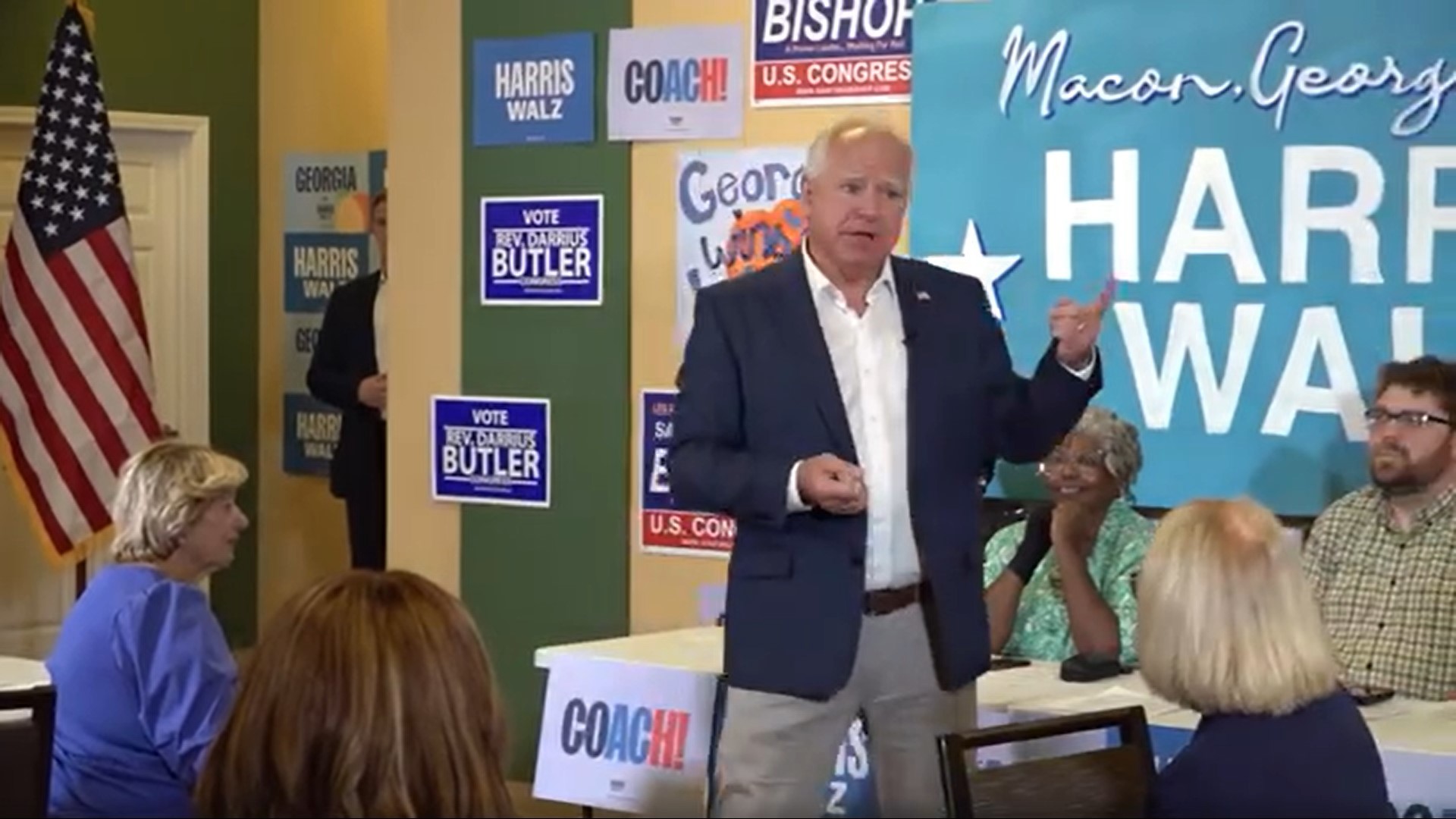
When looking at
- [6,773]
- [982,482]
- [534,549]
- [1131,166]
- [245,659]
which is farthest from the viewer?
[534,549]

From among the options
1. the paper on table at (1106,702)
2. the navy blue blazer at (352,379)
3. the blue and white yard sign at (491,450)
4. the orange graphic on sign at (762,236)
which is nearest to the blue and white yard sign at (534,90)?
the orange graphic on sign at (762,236)

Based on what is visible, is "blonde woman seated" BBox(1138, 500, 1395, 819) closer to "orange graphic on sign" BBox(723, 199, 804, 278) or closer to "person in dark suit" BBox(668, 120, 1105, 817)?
"person in dark suit" BBox(668, 120, 1105, 817)

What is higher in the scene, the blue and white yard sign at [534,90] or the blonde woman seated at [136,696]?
the blue and white yard sign at [534,90]

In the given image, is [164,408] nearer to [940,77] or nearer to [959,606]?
[940,77]

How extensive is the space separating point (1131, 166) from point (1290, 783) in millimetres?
2788

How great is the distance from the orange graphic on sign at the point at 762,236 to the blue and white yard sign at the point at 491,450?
0.78 meters

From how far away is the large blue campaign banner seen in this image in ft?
29.1

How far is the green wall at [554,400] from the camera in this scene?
641 centimetres

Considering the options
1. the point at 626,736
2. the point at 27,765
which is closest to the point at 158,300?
the point at 626,736

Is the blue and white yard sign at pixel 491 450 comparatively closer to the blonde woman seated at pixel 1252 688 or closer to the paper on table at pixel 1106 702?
the paper on table at pixel 1106 702

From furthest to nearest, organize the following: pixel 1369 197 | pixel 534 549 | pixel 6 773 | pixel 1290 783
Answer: pixel 534 549 → pixel 1369 197 → pixel 6 773 → pixel 1290 783

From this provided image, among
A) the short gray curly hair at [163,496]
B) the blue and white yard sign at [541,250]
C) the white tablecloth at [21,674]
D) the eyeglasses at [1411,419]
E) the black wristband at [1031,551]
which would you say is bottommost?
the white tablecloth at [21,674]

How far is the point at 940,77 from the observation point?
569 centimetres

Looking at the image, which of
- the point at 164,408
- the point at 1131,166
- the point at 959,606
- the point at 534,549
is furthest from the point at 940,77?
the point at 164,408
